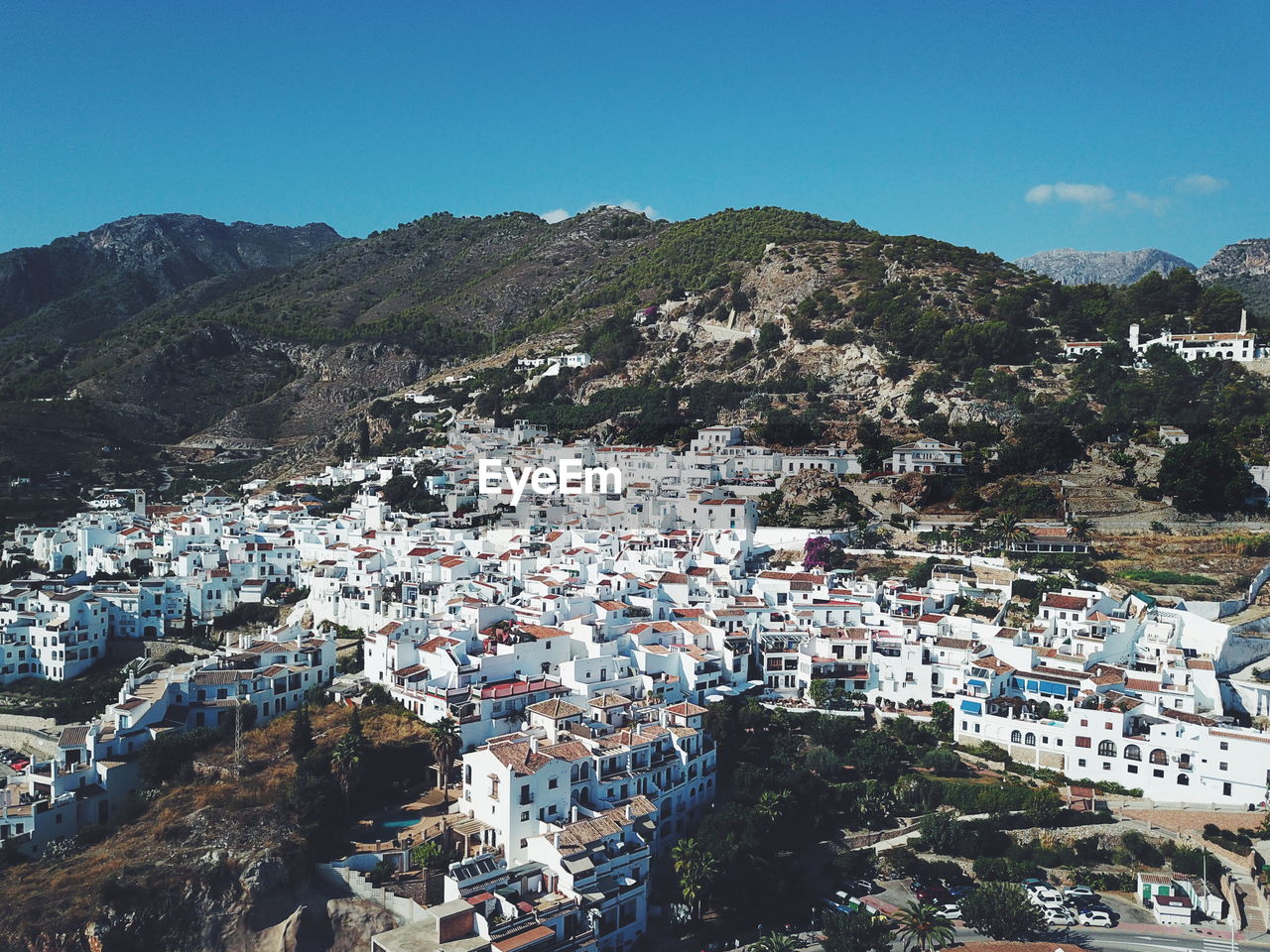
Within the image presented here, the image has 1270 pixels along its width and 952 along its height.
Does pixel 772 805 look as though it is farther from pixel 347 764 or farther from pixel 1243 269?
pixel 1243 269

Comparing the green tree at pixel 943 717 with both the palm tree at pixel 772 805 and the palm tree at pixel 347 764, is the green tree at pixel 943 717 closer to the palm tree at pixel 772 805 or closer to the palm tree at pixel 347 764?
the palm tree at pixel 772 805

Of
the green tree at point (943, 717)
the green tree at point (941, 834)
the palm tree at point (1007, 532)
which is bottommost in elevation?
the green tree at point (941, 834)

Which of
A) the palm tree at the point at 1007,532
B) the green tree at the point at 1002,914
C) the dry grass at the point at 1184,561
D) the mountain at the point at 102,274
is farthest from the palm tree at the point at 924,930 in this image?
the mountain at the point at 102,274

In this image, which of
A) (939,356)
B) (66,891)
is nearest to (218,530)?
(66,891)

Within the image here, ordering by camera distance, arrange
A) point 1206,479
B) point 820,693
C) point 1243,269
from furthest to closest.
Answer: point 1243,269
point 1206,479
point 820,693

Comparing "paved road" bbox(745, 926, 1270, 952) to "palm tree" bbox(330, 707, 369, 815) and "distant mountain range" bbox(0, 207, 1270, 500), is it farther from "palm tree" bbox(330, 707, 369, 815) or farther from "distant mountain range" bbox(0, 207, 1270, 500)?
"distant mountain range" bbox(0, 207, 1270, 500)

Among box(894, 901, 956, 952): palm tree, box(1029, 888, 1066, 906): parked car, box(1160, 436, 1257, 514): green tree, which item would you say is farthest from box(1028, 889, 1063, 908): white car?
box(1160, 436, 1257, 514): green tree

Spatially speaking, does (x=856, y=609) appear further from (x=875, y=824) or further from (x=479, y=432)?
(x=479, y=432)

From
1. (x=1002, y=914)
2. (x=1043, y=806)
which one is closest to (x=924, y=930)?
(x=1002, y=914)
